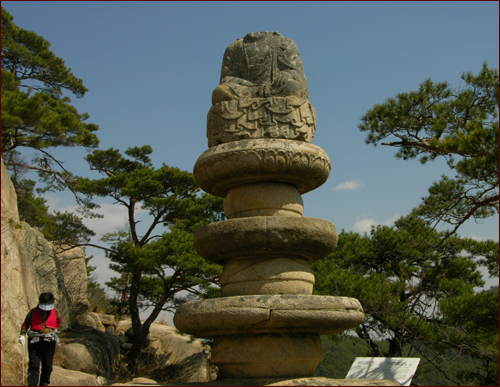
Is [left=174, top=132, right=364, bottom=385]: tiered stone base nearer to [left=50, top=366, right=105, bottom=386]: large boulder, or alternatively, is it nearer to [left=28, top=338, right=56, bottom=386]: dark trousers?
[left=28, top=338, right=56, bottom=386]: dark trousers

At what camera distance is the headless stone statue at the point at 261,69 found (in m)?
4.51

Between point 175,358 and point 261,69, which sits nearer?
point 261,69

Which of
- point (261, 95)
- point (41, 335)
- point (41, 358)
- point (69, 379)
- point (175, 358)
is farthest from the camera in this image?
point (175, 358)

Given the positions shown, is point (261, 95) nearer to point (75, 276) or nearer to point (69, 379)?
point (69, 379)

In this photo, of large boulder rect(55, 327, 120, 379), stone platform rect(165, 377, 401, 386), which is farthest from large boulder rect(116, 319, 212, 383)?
stone platform rect(165, 377, 401, 386)

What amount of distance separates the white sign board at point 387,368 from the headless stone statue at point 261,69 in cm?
305

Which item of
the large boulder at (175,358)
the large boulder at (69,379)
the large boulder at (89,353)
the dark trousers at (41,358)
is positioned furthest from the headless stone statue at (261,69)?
the large boulder at (175,358)

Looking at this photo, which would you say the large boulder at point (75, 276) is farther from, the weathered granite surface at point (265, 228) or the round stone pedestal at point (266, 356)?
the round stone pedestal at point (266, 356)

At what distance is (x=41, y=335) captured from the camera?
4207 millimetres

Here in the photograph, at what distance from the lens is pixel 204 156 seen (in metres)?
4.34

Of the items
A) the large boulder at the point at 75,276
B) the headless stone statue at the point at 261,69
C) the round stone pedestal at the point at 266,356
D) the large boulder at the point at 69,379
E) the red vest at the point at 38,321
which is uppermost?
the headless stone statue at the point at 261,69

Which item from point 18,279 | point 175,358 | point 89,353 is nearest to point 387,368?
point 18,279

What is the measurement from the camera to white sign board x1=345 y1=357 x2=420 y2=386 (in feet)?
15.3

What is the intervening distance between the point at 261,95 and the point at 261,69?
377 mm
